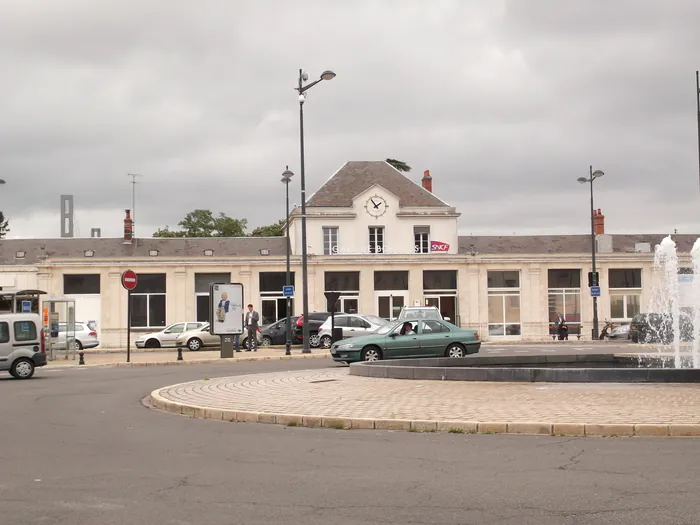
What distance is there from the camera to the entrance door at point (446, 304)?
52.2 metres

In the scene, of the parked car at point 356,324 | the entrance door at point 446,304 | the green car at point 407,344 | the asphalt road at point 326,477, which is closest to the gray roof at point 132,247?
the entrance door at point 446,304

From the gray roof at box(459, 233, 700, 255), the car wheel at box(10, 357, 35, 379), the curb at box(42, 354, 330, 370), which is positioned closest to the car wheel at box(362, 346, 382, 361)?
the curb at box(42, 354, 330, 370)

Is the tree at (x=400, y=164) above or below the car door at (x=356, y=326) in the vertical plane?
above

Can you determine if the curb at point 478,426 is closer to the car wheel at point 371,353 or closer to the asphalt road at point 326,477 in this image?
the asphalt road at point 326,477

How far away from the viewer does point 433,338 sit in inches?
968

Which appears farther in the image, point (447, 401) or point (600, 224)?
point (600, 224)

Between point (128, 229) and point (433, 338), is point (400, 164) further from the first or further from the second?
point (433, 338)

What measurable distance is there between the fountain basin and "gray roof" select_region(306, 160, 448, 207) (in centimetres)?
3382

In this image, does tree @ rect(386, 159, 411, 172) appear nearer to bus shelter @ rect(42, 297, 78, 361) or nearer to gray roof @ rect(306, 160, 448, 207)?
gray roof @ rect(306, 160, 448, 207)

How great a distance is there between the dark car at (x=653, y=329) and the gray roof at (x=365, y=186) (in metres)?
16.5

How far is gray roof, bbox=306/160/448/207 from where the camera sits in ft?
180

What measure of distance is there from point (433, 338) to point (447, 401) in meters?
10.8

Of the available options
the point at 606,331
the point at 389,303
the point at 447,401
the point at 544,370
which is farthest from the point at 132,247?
the point at 447,401

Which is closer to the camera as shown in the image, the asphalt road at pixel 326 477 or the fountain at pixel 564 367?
the asphalt road at pixel 326 477
